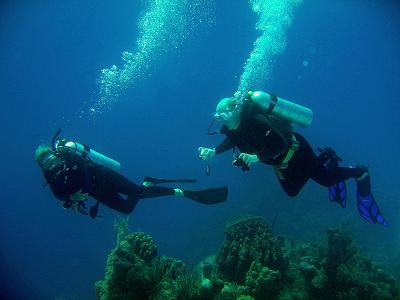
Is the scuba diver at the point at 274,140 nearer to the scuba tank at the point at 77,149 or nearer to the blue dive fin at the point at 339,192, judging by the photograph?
the blue dive fin at the point at 339,192

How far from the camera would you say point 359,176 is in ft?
23.4

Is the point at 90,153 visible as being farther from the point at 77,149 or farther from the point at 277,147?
the point at 277,147

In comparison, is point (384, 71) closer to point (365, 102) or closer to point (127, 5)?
point (365, 102)

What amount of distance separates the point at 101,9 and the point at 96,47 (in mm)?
16323

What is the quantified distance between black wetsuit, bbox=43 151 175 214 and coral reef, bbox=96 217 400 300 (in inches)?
27.0

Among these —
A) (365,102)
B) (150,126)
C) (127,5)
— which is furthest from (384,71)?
(127,5)

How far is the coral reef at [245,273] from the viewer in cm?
563

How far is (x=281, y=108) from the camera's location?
20.0 ft

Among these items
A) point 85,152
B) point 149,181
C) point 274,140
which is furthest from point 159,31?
point 274,140

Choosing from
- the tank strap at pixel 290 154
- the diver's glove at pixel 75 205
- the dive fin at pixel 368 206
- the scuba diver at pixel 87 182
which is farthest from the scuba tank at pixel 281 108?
the diver's glove at pixel 75 205

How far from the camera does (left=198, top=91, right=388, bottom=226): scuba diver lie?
5.70 metres

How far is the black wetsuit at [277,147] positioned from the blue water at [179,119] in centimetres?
1209

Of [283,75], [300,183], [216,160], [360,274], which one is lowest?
[360,274]

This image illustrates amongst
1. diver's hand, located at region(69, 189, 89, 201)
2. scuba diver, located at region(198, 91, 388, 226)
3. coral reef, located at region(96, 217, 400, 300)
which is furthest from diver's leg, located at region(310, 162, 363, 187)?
diver's hand, located at region(69, 189, 89, 201)
